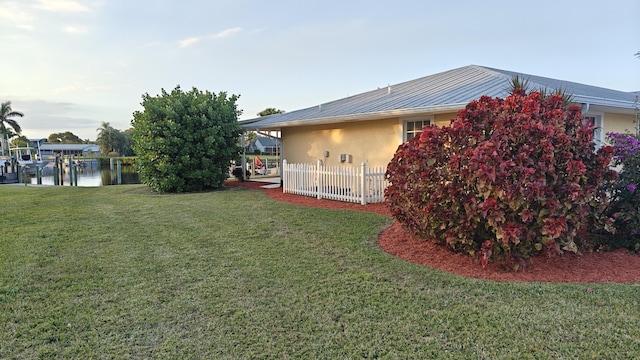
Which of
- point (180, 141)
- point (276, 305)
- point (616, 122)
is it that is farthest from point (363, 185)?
point (616, 122)

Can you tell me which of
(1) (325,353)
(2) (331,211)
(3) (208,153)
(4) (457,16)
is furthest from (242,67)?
(1) (325,353)

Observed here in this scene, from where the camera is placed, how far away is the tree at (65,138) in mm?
87812

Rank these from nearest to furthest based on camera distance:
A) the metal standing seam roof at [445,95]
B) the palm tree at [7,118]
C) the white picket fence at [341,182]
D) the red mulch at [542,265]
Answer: the red mulch at [542,265] → the metal standing seam roof at [445,95] → the white picket fence at [341,182] → the palm tree at [7,118]

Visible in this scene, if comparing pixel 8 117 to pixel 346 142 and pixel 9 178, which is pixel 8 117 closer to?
pixel 9 178

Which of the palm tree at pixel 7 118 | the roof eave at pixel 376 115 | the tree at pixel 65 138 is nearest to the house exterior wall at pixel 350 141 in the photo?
the roof eave at pixel 376 115

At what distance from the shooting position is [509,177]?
13.8ft

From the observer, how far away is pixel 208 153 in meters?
13.4

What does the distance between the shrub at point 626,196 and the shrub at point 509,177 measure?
437mm

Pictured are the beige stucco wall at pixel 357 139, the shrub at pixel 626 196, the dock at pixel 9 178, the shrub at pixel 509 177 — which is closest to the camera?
the shrub at pixel 509 177

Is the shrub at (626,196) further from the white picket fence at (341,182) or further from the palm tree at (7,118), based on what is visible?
the palm tree at (7,118)

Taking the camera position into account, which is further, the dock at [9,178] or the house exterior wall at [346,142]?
the dock at [9,178]

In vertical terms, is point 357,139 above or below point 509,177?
above

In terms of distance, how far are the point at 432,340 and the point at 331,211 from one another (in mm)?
5758

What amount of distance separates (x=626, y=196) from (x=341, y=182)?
6216 millimetres
